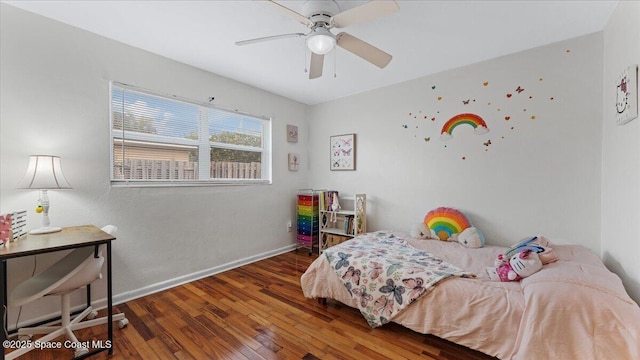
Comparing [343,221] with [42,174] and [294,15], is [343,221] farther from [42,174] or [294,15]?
[42,174]

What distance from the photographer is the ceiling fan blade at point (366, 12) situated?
1.43 meters

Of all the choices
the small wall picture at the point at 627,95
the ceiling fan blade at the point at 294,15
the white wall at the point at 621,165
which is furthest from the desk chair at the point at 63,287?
the small wall picture at the point at 627,95

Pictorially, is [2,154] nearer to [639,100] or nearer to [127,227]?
[127,227]

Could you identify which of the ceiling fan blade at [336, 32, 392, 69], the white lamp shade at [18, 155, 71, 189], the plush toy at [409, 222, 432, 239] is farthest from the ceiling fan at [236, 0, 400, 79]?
the plush toy at [409, 222, 432, 239]

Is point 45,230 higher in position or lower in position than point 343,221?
higher

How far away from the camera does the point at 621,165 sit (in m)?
1.79

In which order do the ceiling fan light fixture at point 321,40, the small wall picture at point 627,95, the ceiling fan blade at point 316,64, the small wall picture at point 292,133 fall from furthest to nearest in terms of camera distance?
the small wall picture at point 292,133 → the ceiling fan blade at point 316,64 → the ceiling fan light fixture at point 321,40 → the small wall picture at point 627,95

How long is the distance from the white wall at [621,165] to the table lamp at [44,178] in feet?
12.8

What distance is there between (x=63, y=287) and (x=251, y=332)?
1260 millimetres

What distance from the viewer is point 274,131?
12.4ft

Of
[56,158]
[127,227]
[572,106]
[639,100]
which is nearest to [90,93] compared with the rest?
[56,158]

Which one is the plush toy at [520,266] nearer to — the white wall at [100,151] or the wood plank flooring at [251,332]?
the wood plank flooring at [251,332]

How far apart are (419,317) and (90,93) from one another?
3.28 m

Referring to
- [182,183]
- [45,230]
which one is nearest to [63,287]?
[45,230]
